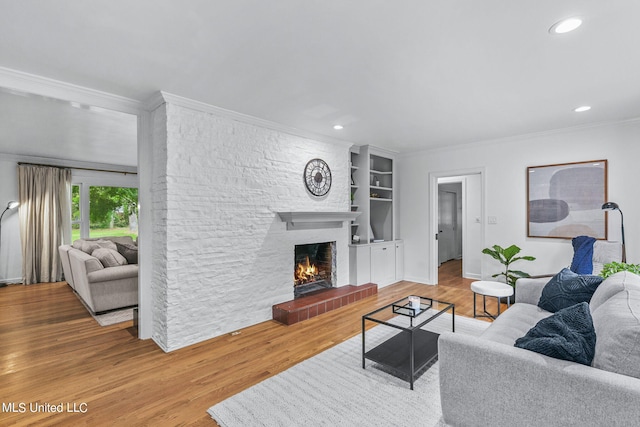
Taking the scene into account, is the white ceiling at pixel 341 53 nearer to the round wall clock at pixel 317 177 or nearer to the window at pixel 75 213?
the round wall clock at pixel 317 177

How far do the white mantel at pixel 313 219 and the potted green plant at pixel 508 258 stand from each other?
211 cm

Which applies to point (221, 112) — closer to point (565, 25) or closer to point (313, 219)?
point (313, 219)

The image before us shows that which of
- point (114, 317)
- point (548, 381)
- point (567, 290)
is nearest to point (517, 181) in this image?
point (567, 290)

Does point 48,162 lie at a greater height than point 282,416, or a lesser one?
greater

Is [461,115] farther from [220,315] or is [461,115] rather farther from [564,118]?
[220,315]

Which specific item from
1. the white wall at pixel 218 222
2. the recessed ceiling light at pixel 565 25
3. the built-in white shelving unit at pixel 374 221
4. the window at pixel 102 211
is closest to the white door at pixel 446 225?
the built-in white shelving unit at pixel 374 221

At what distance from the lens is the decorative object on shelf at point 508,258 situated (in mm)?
4359

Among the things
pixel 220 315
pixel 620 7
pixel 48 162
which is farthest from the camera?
pixel 48 162

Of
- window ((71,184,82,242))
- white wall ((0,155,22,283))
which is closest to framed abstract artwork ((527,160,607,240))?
window ((71,184,82,242))

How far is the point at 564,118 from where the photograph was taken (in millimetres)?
3770

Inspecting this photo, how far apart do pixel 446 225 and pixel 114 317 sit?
694cm

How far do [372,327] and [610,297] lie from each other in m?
2.08

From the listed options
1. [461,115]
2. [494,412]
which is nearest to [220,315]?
[494,412]

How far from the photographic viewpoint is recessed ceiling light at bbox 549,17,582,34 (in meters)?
1.86
